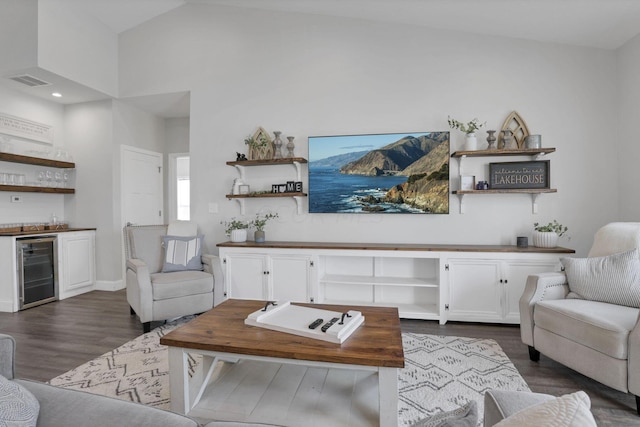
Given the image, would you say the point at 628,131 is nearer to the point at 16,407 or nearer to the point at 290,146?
the point at 290,146

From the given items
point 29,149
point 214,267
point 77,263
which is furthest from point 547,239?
point 29,149

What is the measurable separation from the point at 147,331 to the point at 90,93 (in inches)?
132

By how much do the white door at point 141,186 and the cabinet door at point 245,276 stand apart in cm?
215

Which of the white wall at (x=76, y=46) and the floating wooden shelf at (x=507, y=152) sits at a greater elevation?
the white wall at (x=76, y=46)

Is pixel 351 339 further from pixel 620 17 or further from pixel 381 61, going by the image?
pixel 620 17

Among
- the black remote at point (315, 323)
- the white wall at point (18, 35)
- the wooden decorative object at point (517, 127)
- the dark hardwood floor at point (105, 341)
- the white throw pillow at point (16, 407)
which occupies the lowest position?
the dark hardwood floor at point (105, 341)

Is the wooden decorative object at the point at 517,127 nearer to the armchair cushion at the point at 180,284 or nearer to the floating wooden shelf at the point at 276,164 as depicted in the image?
the floating wooden shelf at the point at 276,164

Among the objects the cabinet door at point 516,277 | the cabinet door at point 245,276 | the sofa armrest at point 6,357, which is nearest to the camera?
the sofa armrest at point 6,357

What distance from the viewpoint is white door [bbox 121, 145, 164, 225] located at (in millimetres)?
4793

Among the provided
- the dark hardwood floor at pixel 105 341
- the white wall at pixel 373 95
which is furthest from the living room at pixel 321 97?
the dark hardwood floor at pixel 105 341

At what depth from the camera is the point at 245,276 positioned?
Result: 3625mm

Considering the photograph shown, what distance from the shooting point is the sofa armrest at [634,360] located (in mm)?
1734

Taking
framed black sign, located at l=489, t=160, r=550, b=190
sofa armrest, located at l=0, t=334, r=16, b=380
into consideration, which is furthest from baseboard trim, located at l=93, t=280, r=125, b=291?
framed black sign, located at l=489, t=160, r=550, b=190

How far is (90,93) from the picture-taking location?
4414 mm
